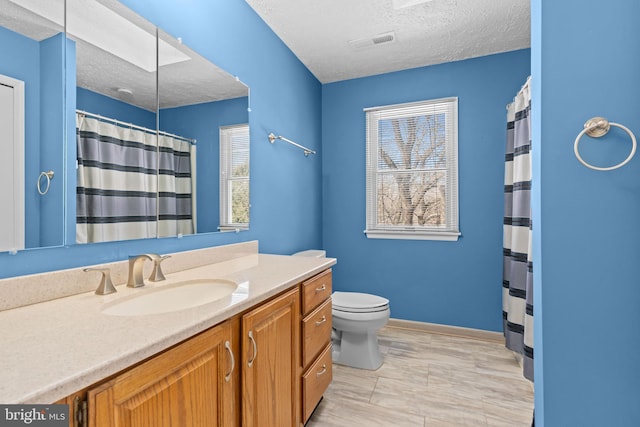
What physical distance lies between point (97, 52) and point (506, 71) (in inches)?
117

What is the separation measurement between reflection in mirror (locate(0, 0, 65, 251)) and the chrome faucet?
0.23 meters

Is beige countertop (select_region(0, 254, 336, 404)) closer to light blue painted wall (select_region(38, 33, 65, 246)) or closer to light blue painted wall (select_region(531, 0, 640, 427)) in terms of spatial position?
light blue painted wall (select_region(38, 33, 65, 246))

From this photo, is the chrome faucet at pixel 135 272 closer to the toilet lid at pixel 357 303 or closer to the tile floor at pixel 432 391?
the tile floor at pixel 432 391

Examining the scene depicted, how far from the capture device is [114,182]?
48.5 inches

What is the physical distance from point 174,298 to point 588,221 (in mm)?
1515

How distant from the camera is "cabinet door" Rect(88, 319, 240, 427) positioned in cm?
63

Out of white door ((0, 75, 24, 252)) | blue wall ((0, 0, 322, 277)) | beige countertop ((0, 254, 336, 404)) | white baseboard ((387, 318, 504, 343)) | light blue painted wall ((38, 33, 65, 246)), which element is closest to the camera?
beige countertop ((0, 254, 336, 404))

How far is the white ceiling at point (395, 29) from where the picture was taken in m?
2.08

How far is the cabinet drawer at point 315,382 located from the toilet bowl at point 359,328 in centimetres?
44

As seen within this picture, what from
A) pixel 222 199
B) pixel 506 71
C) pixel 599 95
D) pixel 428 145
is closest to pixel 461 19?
pixel 506 71

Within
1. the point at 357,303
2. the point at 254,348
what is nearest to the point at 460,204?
the point at 357,303

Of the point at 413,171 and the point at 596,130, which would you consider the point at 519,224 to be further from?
the point at 596,130

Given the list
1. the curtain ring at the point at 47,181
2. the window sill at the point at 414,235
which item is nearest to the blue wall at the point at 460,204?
the window sill at the point at 414,235

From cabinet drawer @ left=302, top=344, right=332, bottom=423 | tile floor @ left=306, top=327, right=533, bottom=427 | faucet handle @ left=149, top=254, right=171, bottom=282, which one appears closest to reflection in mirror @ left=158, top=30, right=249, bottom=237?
faucet handle @ left=149, top=254, right=171, bottom=282
